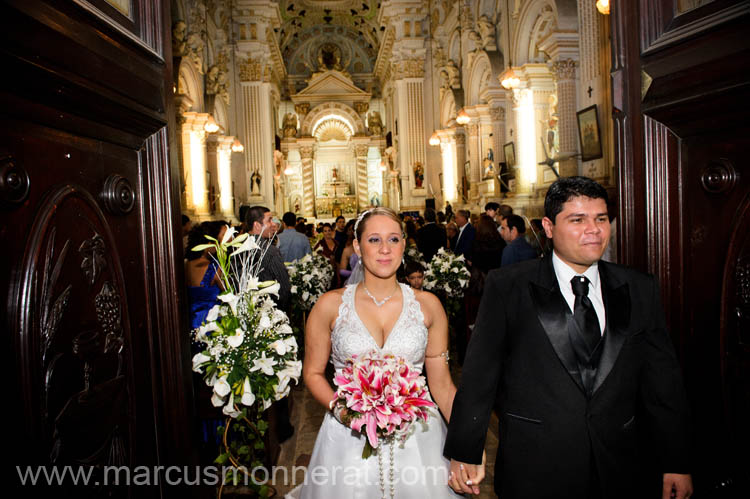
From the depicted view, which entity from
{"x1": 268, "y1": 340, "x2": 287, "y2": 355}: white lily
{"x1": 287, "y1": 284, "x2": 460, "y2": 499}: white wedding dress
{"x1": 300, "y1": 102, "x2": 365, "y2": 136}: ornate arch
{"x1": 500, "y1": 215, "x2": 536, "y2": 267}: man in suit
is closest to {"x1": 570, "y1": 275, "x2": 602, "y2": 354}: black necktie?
{"x1": 287, "y1": 284, "x2": 460, "y2": 499}: white wedding dress

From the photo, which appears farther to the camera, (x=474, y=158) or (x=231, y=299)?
(x=474, y=158)

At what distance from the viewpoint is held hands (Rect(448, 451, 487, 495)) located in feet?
6.79

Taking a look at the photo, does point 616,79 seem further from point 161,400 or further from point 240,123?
point 240,123

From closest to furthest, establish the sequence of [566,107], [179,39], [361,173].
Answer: [566,107], [179,39], [361,173]

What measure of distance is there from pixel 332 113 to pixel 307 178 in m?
5.04

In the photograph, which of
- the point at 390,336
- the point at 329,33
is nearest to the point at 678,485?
the point at 390,336

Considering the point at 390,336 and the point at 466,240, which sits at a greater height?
the point at 466,240

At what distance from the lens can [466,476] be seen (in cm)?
208

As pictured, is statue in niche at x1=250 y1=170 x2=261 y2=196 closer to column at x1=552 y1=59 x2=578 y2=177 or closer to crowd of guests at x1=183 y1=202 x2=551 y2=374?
crowd of guests at x1=183 y1=202 x2=551 y2=374

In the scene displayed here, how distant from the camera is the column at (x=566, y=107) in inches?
358

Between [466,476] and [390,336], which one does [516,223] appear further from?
[466,476]

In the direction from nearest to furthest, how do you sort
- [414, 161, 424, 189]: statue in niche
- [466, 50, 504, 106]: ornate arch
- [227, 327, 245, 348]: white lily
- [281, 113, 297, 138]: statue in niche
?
[227, 327, 245, 348]: white lily
[466, 50, 504, 106]: ornate arch
[414, 161, 424, 189]: statue in niche
[281, 113, 297, 138]: statue in niche

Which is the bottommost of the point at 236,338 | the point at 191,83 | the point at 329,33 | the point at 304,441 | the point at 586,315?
the point at 304,441

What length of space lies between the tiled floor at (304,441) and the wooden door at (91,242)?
7.71 ft
